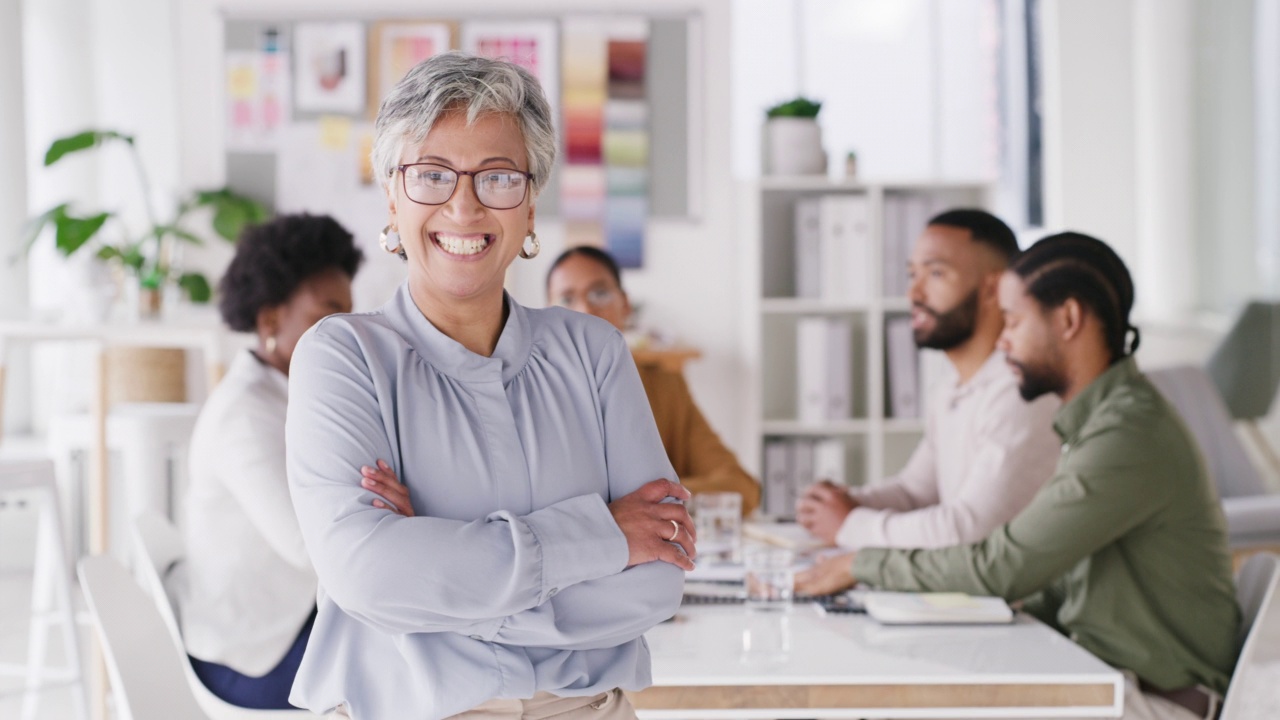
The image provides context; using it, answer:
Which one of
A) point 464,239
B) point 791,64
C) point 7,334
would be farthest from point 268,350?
point 791,64

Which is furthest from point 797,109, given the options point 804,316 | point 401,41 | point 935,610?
point 935,610

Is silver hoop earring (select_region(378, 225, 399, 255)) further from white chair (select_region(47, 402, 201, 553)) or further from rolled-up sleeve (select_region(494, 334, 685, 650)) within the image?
white chair (select_region(47, 402, 201, 553))

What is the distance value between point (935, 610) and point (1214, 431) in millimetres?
3177

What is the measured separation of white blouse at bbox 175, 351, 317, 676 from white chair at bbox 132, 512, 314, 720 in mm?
43

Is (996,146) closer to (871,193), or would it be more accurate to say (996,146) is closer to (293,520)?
(871,193)

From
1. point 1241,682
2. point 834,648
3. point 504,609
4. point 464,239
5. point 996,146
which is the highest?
point 996,146

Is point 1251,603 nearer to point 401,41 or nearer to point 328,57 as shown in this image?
point 401,41

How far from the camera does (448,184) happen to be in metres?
1.37

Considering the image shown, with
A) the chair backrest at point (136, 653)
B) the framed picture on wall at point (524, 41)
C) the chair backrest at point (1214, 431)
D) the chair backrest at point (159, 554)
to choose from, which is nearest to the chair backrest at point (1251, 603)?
the chair backrest at point (136, 653)

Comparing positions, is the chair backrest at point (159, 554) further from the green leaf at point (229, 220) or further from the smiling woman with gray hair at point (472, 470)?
the green leaf at point (229, 220)

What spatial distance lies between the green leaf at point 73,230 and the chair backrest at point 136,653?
3.03m

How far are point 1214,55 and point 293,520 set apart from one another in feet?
16.3

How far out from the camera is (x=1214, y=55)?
18.5 ft

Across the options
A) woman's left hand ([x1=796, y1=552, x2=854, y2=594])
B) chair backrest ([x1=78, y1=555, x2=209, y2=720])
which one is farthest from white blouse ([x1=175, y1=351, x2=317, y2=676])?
woman's left hand ([x1=796, y1=552, x2=854, y2=594])
